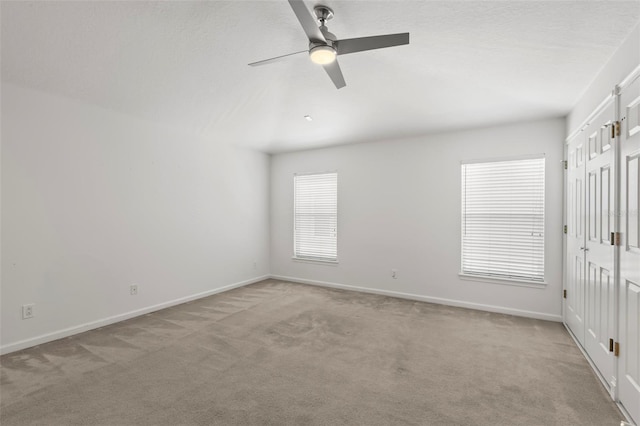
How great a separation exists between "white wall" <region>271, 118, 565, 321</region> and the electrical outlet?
3817 mm

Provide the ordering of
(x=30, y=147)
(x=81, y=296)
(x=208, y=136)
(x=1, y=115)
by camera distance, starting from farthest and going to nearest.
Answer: (x=208, y=136)
(x=81, y=296)
(x=30, y=147)
(x=1, y=115)

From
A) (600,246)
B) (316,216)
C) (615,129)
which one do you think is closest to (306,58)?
(615,129)

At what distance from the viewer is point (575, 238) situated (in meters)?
3.25

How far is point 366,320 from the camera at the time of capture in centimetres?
385

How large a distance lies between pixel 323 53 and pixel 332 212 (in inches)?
152

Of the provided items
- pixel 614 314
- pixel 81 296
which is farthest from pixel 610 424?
pixel 81 296

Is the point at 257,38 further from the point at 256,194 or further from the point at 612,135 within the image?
the point at 256,194

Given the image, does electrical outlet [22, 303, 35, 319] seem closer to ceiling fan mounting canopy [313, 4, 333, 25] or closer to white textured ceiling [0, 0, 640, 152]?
white textured ceiling [0, 0, 640, 152]

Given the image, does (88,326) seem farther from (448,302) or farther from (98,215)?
(448,302)

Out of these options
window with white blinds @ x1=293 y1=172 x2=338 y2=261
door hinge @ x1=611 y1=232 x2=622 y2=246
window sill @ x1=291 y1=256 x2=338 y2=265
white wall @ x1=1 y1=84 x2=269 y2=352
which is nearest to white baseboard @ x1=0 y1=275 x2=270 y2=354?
white wall @ x1=1 y1=84 x2=269 y2=352

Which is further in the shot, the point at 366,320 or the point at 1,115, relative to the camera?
the point at 366,320

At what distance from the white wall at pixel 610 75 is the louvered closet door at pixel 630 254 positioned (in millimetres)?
167

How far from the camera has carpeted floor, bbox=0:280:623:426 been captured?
205cm

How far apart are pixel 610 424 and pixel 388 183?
368 cm
